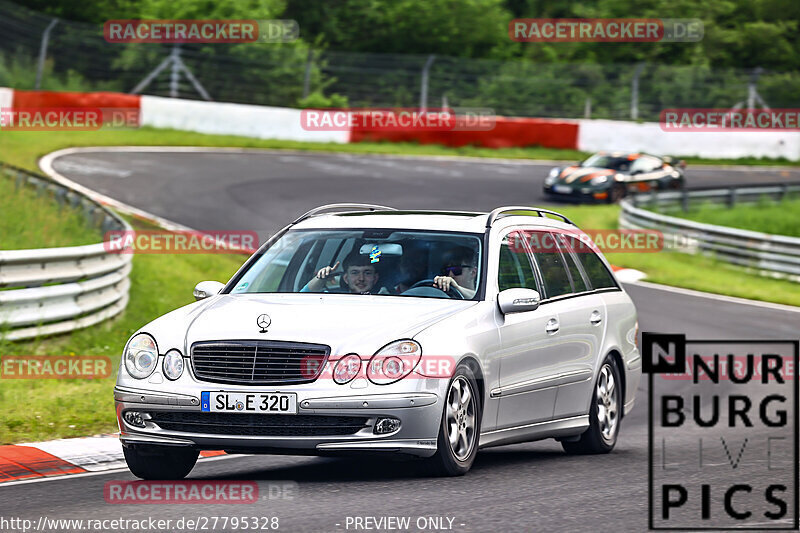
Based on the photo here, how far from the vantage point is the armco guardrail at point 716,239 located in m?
24.5

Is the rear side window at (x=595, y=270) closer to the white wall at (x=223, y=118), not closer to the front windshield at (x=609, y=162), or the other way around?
the front windshield at (x=609, y=162)

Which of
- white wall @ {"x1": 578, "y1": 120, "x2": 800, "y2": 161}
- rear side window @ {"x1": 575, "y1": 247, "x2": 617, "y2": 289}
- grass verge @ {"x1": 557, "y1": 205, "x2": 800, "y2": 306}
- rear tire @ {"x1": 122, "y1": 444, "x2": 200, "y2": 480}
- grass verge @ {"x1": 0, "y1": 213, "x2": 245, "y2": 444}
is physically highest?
rear side window @ {"x1": 575, "y1": 247, "x2": 617, "y2": 289}

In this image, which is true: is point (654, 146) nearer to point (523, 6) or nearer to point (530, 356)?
point (523, 6)

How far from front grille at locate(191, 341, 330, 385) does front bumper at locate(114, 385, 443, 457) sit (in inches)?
3.3

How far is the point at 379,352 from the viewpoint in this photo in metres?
7.12

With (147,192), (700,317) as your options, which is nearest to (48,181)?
(147,192)

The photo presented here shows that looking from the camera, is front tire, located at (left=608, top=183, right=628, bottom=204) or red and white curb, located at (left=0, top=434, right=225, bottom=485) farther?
front tire, located at (left=608, top=183, right=628, bottom=204)

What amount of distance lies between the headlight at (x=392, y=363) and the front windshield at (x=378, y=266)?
0.94m

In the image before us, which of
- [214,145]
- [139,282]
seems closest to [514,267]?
[139,282]

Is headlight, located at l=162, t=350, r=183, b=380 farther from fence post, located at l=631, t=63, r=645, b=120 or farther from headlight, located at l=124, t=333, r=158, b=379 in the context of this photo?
fence post, located at l=631, t=63, r=645, b=120

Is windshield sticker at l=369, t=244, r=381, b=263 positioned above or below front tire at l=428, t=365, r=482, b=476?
above

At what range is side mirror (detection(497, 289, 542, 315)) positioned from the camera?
26.2 ft

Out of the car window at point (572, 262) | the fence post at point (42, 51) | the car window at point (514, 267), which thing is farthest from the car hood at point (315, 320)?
the fence post at point (42, 51)

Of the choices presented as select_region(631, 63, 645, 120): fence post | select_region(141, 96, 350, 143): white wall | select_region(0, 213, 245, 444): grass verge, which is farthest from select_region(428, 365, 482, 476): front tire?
select_region(631, 63, 645, 120): fence post
